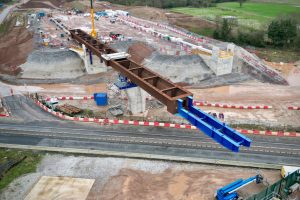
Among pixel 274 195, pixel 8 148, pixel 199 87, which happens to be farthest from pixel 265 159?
pixel 8 148

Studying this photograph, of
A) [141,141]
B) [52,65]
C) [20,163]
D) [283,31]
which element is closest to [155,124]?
[141,141]

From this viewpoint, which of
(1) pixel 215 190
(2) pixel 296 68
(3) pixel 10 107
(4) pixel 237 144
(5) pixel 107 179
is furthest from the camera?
(2) pixel 296 68

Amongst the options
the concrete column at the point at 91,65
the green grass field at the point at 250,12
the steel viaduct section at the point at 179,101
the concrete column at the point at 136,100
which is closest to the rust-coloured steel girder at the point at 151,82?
the steel viaduct section at the point at 179,101

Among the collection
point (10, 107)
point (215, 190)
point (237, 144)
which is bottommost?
point (215, 190)

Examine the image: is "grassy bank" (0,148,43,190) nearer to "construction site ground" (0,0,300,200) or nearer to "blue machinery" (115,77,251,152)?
"construction site ground" (0,0,300,200)

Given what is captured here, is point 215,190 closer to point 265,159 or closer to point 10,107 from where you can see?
point 265,159

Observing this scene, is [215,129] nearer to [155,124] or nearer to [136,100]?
[155,124]

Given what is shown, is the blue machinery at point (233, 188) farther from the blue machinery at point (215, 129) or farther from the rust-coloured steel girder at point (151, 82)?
the rust-coloured steel girder at point (151, 82)
